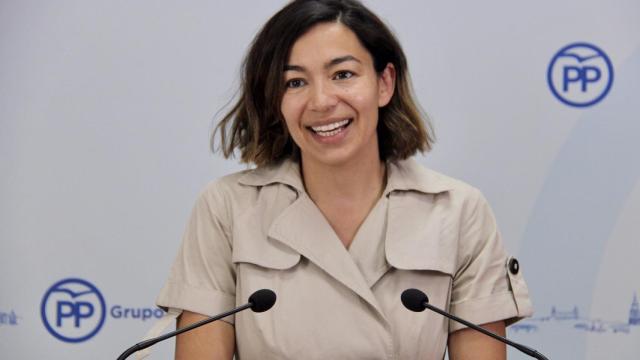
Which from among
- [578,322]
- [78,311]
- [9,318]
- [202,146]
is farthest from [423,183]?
[9,318]

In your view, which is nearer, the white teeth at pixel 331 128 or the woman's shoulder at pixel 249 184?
the white teeth at pixel 331 128

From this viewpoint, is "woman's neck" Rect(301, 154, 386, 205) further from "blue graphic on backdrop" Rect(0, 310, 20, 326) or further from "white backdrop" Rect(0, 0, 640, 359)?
"blue graphic on backdrop" Rect(0, 310, 20, 326)

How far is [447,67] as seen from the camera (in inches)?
108

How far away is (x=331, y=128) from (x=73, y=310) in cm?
105

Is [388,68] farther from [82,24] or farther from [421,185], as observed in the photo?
[82,24]

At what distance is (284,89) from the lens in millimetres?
2051

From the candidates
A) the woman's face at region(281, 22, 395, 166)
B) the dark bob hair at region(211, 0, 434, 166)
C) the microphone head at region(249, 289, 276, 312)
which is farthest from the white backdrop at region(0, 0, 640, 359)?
the microphone head at region(249, 289, 276, 312)

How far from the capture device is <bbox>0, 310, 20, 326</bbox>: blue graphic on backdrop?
269 cm

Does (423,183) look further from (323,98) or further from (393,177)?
(323,98)

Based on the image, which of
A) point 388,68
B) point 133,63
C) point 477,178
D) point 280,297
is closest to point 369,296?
point 280,297

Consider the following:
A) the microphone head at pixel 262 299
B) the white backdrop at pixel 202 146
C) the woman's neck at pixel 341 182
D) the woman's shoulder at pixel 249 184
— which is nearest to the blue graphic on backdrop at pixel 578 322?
the white backdrop at pixel 202 146

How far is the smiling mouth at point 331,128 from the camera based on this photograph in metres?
2.03

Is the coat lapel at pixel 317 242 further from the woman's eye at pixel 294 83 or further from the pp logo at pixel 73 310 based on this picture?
the pp logo at pixel 73 310

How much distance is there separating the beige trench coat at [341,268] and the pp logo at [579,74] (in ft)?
2.41
